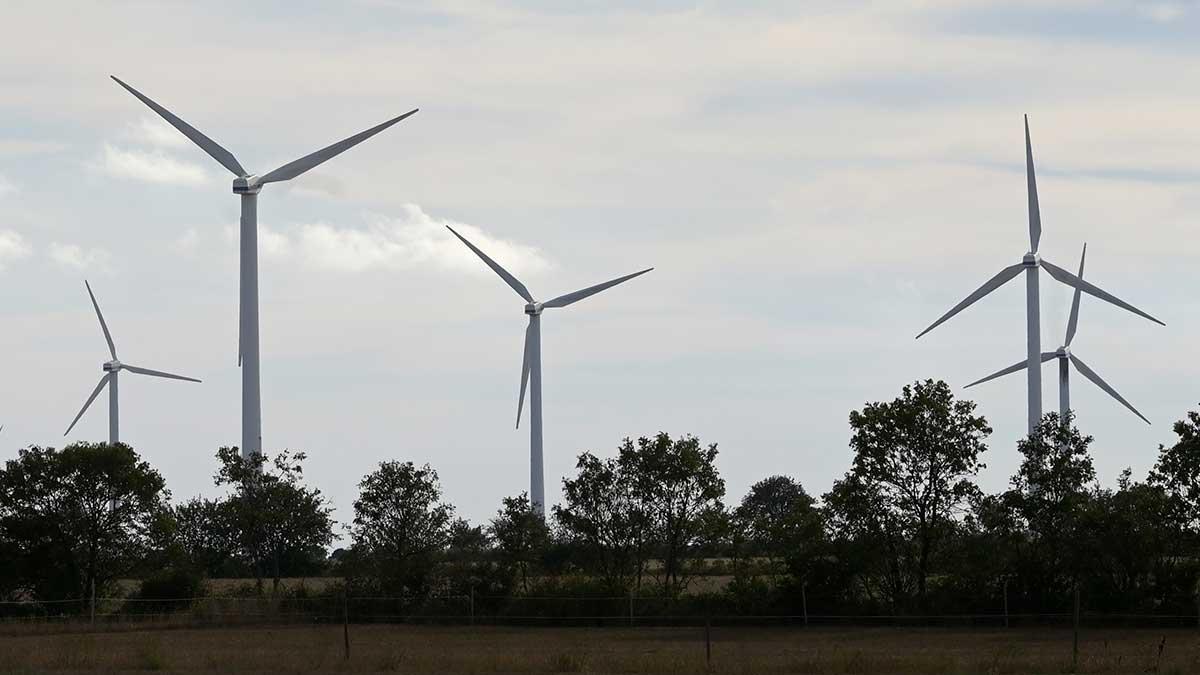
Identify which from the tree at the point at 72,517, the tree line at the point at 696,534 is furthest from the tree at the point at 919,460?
the tree at the point at 72,517

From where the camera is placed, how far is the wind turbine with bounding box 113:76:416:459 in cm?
8750

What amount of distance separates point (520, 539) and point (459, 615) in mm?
6271

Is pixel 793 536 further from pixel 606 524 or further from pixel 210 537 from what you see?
pixel 210 537

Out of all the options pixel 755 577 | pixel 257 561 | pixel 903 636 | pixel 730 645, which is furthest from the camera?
pixel 257 561

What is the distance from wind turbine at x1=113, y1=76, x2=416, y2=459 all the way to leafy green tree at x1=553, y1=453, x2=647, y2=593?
1822cm

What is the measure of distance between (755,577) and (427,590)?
1368 cm

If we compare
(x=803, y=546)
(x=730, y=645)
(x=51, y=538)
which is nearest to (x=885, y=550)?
(x=803, y=546)

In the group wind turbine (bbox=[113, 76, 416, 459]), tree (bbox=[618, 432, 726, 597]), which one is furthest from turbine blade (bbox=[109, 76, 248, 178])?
tree (bbox=[618, 432, 726, 597])

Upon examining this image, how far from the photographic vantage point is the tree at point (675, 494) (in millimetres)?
76438

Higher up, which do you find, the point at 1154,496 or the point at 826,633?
the point at 1154,496

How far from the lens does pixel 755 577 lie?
71.2 metres

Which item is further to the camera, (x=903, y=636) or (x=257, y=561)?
(x=257, y=561)

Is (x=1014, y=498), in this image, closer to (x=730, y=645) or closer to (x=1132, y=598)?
(x=1132, y=598)

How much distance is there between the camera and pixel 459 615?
238 feet
